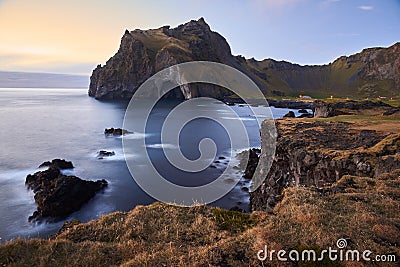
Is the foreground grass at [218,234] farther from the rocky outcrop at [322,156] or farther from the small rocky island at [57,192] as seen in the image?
the small rocky island at [57,192]

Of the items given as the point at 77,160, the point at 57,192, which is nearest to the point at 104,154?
the point at 77,160

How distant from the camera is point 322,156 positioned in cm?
2205

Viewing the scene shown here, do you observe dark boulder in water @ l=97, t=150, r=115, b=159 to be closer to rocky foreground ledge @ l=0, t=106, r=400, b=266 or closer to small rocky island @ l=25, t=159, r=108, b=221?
small rocky island @ l=25, t=159, r=108, b=221

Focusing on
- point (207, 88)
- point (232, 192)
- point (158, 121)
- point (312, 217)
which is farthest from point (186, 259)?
point (207, 88)

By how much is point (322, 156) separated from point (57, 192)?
28049 mm

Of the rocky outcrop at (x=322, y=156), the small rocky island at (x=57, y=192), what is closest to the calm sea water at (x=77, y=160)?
the small rocky island at (x=57, y=192)

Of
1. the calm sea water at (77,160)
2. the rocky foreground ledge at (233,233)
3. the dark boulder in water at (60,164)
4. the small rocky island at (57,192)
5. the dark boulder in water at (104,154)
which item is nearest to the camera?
the rocky foreground ledge at (233,233)

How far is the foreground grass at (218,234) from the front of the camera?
8.28 m

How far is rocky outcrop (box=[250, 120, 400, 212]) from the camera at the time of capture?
755 inches

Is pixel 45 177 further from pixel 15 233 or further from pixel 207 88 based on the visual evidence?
pixel 207 88

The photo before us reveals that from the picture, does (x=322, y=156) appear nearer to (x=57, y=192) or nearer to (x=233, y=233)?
(x=233, y=233)

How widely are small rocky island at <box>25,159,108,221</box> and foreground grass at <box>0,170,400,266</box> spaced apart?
21.3 metres

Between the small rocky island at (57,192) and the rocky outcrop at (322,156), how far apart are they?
2000 centimetres

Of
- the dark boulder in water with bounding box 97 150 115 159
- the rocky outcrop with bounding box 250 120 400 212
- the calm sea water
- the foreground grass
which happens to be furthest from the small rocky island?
the foreground grass
